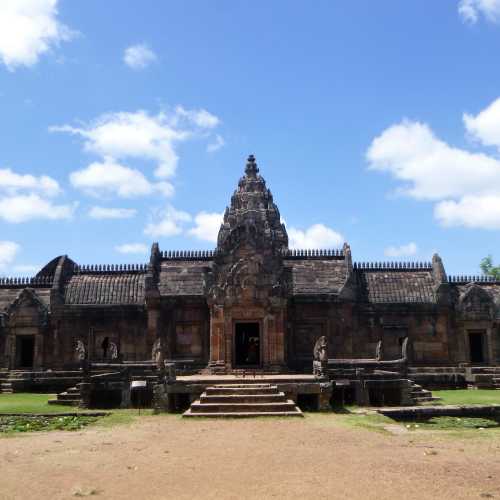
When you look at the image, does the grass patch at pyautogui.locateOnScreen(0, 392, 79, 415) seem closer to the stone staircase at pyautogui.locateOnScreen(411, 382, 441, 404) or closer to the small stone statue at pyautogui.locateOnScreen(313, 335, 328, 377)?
the small stone statue at pyautogui.locateOnScreen(313, 335, 328, 377)

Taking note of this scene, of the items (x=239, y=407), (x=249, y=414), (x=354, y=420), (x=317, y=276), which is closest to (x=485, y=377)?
(x=317, y=276)

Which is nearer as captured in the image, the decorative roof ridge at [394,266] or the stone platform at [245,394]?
the stone platform at [245,394]

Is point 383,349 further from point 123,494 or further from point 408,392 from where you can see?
point 123,494

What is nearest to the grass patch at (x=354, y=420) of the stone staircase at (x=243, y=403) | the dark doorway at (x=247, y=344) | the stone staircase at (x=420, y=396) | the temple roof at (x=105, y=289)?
the stone staircase at (x=243, y=403)

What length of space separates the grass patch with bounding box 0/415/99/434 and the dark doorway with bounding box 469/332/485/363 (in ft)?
69.2

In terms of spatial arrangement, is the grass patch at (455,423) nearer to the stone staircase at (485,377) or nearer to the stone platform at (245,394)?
the stone platform at (245,394)

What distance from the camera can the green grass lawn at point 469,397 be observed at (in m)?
21.4

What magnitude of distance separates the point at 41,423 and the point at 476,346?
23.3 meters

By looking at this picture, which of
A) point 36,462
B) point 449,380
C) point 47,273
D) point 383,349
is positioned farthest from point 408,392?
point 47,273

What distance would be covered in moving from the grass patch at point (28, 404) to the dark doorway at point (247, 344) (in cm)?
868

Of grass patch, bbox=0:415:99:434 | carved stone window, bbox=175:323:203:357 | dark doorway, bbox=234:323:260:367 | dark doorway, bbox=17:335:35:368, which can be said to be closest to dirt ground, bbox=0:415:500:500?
grass patch, bbox=0:415:99:434

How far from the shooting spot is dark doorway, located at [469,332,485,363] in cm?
3188

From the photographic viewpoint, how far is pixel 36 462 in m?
11.5

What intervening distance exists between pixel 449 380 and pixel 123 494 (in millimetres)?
21420
